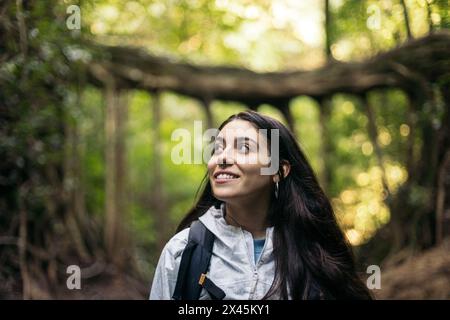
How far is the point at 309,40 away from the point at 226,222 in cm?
686

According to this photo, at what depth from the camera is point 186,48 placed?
760 cm

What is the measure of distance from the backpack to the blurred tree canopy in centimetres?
101

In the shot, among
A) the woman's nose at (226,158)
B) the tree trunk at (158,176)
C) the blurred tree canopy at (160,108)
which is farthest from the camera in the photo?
the tree trunk at (158,176)

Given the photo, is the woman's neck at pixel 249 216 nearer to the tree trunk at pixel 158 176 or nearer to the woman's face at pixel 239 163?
the woman's face at pixel 239 163

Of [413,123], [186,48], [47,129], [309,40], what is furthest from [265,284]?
[309,40]

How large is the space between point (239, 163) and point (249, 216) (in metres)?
0.24

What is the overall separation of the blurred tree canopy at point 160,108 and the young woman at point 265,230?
59 cm

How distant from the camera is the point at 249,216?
203cm

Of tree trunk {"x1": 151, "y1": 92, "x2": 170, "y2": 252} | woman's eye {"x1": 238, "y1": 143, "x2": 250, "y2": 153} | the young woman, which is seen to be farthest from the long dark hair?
tree trunk {"x1": 151, "y1": 92, "x2": 170, "y2": 252}

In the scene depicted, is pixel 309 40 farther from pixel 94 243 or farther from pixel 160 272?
pixel 160 272

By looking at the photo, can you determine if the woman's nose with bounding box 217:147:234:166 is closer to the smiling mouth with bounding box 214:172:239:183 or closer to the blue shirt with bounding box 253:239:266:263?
the smiling mouth with bounding box 214:172:239:183

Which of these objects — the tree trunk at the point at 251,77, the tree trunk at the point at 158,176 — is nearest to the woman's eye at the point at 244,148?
the tree trunk at the point at 251,77

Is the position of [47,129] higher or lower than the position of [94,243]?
higher

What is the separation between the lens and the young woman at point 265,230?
1.89 meters
